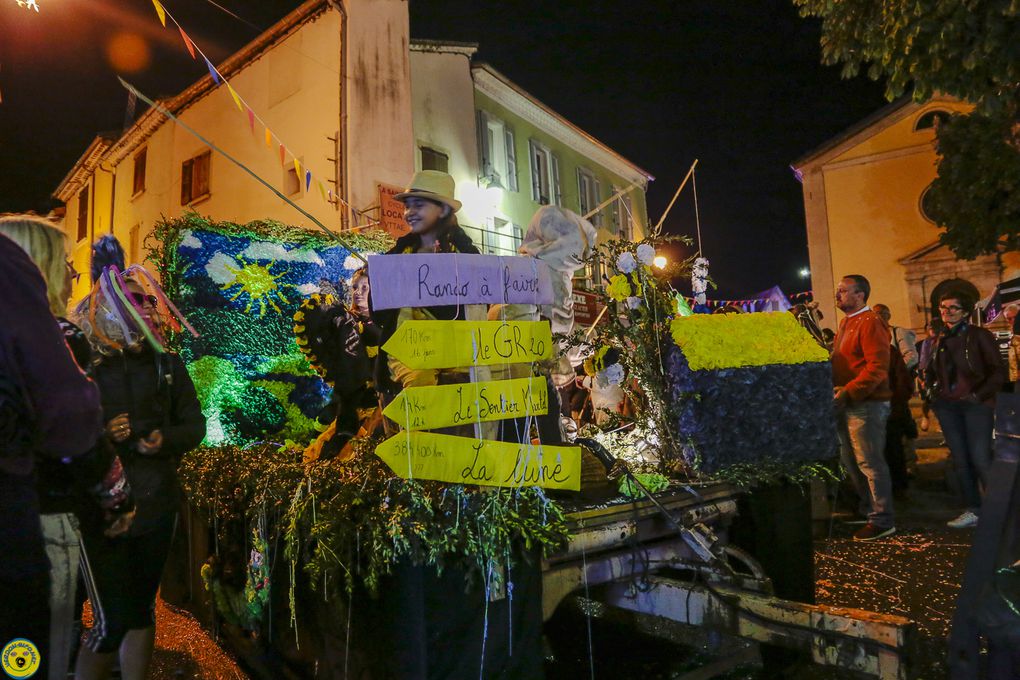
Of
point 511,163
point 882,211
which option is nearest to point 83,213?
point 511,163

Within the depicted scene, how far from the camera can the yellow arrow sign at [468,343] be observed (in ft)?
7.81

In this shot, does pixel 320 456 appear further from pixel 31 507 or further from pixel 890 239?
pixel 890 239

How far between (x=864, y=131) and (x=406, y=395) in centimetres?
2650

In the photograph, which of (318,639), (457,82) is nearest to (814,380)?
(318,639)

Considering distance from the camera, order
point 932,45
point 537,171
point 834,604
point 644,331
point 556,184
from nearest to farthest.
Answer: point 644,331 → point 834,604 → point 932,45 → point 537,171 → point 556,184

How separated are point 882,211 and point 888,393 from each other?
70.5ft

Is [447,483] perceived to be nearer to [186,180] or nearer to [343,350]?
[343,350]

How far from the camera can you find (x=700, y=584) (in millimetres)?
2867

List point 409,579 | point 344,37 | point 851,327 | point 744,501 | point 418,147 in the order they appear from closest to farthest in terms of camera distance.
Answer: point 409,579
point 744,501
point 851,327
point 344,37
point 418,147

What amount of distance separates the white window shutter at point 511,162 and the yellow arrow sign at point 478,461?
17.7 m

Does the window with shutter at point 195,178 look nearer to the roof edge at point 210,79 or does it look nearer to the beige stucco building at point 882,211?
the roof edge at point 210,79

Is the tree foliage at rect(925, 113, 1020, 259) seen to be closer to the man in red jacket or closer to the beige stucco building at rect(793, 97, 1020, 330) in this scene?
the beige stucco building at rect(793, 97, 1020, 330)

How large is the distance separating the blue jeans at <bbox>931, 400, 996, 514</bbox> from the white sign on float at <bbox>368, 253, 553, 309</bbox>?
4.99 meters

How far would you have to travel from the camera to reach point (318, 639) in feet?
9.21
